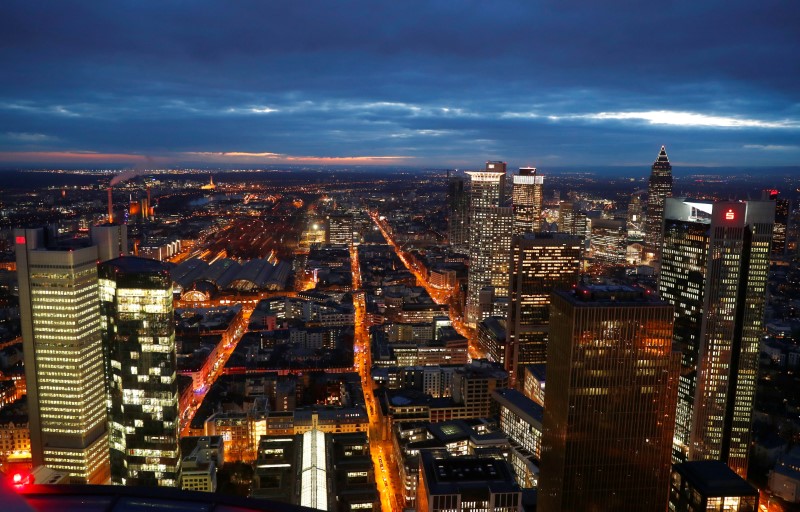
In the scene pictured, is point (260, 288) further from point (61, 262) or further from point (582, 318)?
point (582, 318)

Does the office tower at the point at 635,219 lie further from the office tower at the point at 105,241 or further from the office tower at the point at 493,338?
the office tower at the point at 105,241

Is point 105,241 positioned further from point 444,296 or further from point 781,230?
point 781,230

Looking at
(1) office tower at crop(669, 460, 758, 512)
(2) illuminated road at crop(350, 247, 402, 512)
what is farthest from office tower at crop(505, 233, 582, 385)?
(1) office tower at crop(669, 460, 758, 512)

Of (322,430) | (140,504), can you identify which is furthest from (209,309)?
(140,504)

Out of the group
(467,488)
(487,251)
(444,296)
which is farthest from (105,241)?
(444,296)

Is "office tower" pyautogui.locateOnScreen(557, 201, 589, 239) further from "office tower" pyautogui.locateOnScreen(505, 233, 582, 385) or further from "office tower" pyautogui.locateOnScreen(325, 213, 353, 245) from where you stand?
"office tower" pyautogui.locateOnScreen(505, 233, 582, 385)

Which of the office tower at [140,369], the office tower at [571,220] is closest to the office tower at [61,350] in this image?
the office tower at [140,369]
